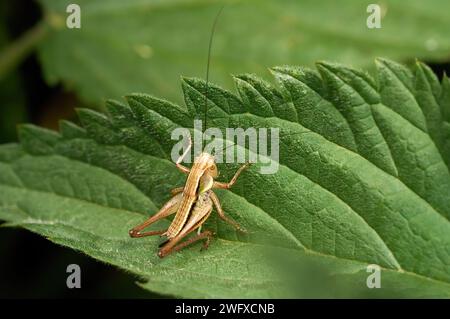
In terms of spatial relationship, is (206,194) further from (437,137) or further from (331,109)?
(437,137)

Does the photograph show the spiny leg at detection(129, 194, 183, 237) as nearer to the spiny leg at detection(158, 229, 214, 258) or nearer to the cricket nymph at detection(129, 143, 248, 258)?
the cricket nymph at detection(129, 143, 248, 258)

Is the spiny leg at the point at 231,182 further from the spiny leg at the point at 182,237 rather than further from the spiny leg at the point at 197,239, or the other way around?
the spiny leg at the point at 197,239

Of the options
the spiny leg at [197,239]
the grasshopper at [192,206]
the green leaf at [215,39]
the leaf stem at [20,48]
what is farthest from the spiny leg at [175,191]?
the leaf stem at [20,48]

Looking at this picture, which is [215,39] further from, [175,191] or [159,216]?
[159,216]

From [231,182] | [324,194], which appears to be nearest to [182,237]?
[231,182]

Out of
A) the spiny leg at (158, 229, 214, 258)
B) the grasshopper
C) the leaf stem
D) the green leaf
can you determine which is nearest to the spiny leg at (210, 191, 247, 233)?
the grasshopper

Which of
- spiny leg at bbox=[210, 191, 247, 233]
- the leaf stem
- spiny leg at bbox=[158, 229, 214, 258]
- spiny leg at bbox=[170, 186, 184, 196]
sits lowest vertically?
spiny leg at bbox=[158, 229, 214, 258]

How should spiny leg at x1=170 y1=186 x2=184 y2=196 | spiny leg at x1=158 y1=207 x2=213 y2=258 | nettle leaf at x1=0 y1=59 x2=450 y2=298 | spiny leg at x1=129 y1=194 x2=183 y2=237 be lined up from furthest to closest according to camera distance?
spiny leg at x1=170 y1=186 x2=184 y2=196 < spiny leg at x1=129 y1=194 x2=183 y2=237 < spiny leg at x1=158 y1=207 x2=213 y2=258 < nettle leaf at x1=0 y1=59 x2=450 y2=298
